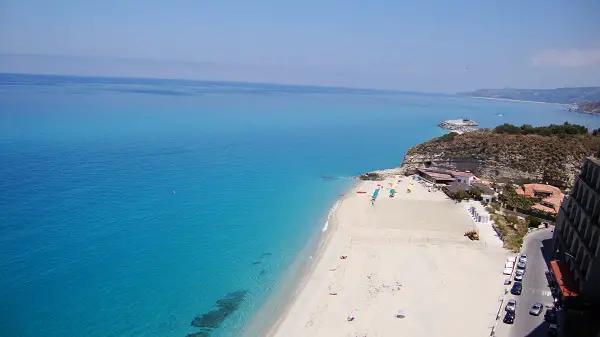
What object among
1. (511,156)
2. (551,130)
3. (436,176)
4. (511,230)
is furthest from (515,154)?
(511,230)

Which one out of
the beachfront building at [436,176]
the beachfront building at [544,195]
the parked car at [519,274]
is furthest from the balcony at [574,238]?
the beachfront building at [436,176]

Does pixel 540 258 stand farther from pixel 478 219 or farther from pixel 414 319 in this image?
pixel 414 319

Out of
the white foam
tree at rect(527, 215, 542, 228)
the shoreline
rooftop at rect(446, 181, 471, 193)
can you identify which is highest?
tree at rect(527, 215, 542, 228)

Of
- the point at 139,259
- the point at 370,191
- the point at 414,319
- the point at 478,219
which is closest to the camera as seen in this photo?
the point at 414,319

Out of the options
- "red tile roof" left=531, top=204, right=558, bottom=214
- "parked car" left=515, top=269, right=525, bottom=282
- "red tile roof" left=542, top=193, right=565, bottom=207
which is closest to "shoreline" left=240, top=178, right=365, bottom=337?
"parked car" left=515, top=269, right=525, bottom=282

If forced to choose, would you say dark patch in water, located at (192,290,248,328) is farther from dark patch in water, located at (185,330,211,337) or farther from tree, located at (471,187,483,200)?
tree, located at (471,187,483,200)

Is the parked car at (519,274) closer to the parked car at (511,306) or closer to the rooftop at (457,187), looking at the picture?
the parked car at (511,306)

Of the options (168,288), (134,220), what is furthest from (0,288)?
(134,220)
